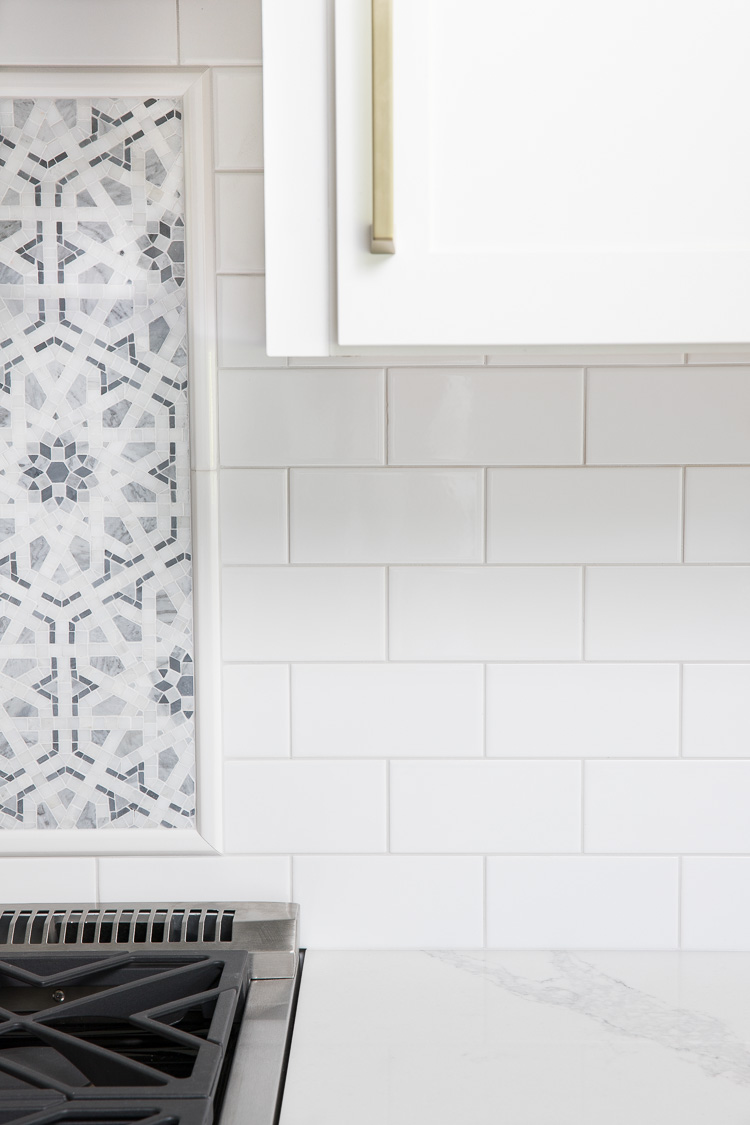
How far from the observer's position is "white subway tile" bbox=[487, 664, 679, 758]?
1.05 metres

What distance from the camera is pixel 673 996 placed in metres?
0.96

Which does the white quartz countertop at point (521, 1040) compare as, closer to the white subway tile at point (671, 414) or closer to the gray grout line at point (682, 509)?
the gray grout line at point (682, 509)

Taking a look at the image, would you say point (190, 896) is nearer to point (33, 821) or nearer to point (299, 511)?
point (33, 821)

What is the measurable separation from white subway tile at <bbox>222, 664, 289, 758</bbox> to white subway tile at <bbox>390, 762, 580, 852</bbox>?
139 mm

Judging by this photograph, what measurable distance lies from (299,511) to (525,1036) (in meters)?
0.58

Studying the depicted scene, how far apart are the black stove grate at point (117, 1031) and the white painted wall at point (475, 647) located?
0.39 feet

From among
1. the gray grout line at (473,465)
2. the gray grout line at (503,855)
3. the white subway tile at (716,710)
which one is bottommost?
the gray grout line at (503,855)

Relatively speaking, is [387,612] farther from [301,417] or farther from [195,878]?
[195,878]

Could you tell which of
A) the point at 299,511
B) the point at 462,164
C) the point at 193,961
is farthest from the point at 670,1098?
the point at 462,164

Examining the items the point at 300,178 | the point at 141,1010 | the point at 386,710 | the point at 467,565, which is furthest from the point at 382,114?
the point at 141,1010

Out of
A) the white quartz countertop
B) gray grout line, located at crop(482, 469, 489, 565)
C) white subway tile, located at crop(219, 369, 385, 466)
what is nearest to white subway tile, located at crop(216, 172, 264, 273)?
white subway tile, located at crop(219, 369, 385, 466)

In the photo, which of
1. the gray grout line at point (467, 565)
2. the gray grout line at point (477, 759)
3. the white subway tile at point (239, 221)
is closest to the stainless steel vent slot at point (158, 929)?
the gray grout line at point (477, 759)

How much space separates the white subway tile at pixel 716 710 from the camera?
1052 millimetres

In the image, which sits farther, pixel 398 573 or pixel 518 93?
pixel 398 573
